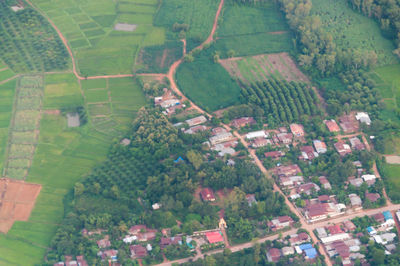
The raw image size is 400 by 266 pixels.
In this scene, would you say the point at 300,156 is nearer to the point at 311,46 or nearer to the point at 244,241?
the point at 244,241

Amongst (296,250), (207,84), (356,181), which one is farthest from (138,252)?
(207,84)

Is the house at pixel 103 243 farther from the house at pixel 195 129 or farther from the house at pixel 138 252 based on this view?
the house at pixel 195 129

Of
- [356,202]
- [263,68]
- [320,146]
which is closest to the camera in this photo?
[356,202]

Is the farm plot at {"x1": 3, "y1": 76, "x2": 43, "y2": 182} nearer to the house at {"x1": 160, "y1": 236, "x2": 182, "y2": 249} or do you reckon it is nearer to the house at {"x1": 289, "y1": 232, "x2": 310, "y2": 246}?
the house at {"x1": 160, "y1": 236, "x2": 182, "y2": 249}

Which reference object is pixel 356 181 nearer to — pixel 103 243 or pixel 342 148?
pixel 342 148

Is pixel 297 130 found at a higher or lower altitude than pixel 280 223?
higher

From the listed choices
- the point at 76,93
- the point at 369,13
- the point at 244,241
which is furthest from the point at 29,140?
the point at 369,13

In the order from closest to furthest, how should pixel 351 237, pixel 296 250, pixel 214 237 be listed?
pixel 296 250 → pixel 214 237 → pixel 351 237
